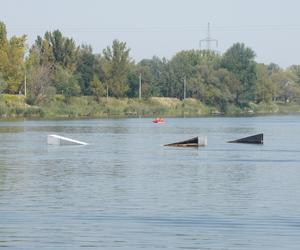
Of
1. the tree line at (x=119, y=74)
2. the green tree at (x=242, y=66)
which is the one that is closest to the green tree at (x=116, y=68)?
the tree line at (x=119, y=74)

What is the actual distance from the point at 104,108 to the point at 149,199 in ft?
369

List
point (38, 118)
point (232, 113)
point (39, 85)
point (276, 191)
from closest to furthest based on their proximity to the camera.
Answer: point (276, 191) < point (38, 118) < point (39, 85) < point (232, 113)

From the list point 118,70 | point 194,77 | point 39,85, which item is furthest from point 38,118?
point 194,77

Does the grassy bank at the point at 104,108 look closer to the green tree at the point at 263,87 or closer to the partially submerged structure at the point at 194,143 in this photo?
the green tree at the point at 263,87

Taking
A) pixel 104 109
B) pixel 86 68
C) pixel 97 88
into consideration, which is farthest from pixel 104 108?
pixel 86 68

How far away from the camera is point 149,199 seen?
102 feet

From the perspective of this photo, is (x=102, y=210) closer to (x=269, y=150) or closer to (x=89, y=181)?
(x=89, y=181)

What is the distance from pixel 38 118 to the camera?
411ft

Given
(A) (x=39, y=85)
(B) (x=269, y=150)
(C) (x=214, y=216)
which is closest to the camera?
(C) (x=214, y=216)

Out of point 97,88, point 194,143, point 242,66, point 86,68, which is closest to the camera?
point 194,143

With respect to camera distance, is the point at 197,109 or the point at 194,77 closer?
the point at 197,109

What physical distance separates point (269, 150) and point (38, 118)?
69916mm

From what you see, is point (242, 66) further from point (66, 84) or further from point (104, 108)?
point (66, 84)

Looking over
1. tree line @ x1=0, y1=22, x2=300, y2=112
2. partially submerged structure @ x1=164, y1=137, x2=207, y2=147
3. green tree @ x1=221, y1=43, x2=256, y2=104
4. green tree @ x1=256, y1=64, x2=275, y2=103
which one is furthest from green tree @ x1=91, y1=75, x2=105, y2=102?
partially submerged structure @ x1=164, y1=137, x2=207, y2=147
